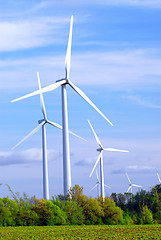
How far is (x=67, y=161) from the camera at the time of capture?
55000 mm

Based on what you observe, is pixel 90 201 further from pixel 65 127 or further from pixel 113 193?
pixel 113 193

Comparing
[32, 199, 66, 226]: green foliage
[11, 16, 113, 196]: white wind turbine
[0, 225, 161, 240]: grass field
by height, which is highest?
[11, 16, 113, 196]: white wind turbine

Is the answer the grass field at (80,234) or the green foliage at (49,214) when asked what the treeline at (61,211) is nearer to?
the green foliage at (49,214)

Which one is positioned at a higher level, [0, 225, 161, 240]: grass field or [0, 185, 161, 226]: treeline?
[0, 185, 161, 226]: treeline

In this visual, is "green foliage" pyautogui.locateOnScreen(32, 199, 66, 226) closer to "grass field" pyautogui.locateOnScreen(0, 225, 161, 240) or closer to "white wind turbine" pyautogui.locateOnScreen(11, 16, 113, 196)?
"white wind turbine" pyautogui.locateOnScreen(11, 16, 113, 196)

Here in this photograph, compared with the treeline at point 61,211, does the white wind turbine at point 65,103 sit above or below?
above

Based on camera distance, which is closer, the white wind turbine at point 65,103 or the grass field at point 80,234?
the grass field at point 80,234

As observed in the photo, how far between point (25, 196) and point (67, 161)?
7025 mm

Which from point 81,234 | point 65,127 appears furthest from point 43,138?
point 81,234

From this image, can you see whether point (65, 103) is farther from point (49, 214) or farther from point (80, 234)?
point (80, 234)

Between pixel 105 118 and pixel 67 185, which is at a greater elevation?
pixel 105 118

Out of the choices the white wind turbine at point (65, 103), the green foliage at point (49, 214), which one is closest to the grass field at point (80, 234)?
the green foliage at point (49, 214)

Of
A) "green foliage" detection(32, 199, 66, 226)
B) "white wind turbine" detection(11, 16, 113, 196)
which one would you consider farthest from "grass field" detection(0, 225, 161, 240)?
"white wind turbine" detection(11, 16, 113, 196)

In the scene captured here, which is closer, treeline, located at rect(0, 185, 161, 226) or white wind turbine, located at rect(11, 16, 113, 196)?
treeline, located at rect(0, 185, 161, 226)
